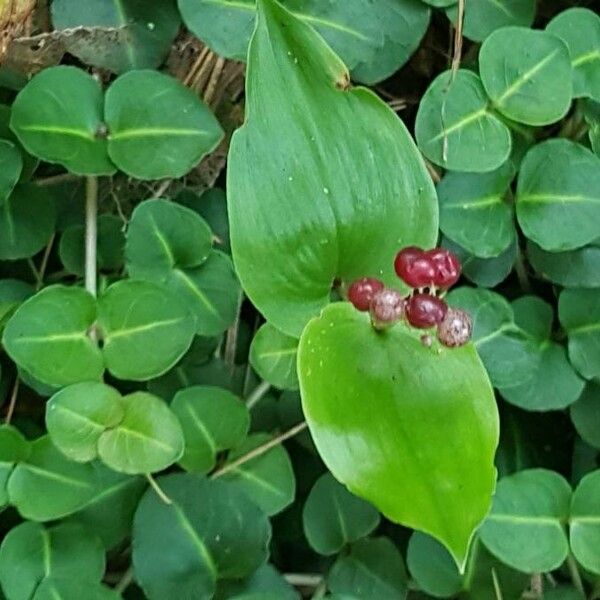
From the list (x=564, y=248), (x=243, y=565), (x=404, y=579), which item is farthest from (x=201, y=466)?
(x=564, y=248)

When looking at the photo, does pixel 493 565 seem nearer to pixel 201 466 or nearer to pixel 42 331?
pixel 201 466

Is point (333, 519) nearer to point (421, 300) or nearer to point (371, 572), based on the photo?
point (371, 572)

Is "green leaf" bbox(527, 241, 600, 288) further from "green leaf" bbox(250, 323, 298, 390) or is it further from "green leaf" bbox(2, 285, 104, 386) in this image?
"green leaf" bbox(2, 285, 104, 386)

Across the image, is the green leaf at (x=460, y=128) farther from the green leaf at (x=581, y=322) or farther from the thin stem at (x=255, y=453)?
the thin stem at (x=255, y=453)

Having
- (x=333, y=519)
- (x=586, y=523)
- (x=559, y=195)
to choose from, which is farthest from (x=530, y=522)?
(x=559, y=195)

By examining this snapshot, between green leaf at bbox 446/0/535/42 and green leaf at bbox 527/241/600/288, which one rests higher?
green leaf at bbox 446/0/535/42

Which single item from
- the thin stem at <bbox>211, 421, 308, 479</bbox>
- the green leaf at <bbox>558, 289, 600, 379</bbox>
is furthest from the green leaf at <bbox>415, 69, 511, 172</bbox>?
the thin stem at <bbox>211, 421, 308, 479</bbox>
